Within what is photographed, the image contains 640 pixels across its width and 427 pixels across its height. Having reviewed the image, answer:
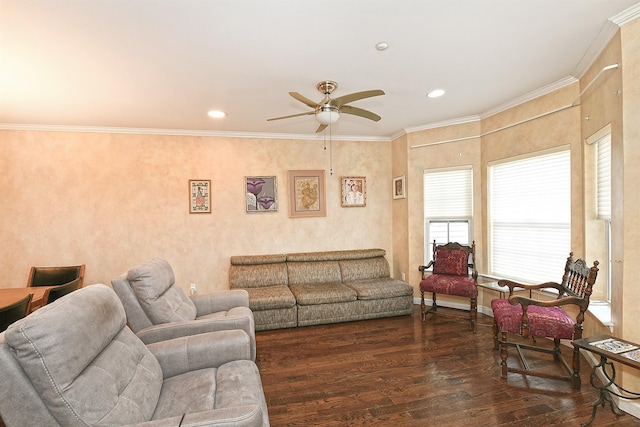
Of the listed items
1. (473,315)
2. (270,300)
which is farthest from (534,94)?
(270,300)

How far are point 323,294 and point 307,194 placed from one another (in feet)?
5.35

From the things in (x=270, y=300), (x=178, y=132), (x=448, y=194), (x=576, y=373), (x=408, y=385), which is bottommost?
(x=408, y=385)

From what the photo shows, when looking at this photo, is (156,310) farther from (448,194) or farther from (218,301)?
(448,194)

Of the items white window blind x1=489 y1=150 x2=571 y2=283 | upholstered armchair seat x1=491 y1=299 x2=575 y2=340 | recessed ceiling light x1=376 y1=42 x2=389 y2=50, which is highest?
recessed ceiling light x1=376 y1=42 x2=389 y2=50

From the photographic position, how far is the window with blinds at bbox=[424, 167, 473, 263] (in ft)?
14.0

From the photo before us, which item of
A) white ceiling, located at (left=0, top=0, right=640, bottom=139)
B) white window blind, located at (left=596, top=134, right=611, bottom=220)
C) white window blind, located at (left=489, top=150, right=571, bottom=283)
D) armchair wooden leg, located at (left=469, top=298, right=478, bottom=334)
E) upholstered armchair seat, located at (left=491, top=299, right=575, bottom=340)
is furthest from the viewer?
armchair wooden leg, located at (left=469, top=298, right=478, bottom=334)

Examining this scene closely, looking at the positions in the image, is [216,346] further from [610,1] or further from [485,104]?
[485,104]

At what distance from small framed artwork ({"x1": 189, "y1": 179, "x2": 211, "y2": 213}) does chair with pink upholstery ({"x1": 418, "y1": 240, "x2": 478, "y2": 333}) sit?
3227mm

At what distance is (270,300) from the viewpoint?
12.1 feet

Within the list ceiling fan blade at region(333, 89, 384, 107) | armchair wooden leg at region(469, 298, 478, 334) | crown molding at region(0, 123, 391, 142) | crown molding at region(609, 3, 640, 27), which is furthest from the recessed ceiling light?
armchair wooden leg at region(469, 298, 478, 334)

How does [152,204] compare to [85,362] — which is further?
[152,204]

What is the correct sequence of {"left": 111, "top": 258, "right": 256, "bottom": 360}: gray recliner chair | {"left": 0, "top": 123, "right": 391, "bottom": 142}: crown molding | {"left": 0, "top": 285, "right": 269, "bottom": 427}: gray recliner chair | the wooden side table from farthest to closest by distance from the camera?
1. {"left": 0, "top": 123, "right": 391, "bottom": 142}: crown molding
2. {"left": 111, "top": 258, "right": 256, "bottom": 360}: gray recliner chair
3. the wooden side table
4. {"left": 0, "top": 285, "right": 269, "bottom": 427}: gray recliner chair

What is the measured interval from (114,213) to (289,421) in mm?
3654

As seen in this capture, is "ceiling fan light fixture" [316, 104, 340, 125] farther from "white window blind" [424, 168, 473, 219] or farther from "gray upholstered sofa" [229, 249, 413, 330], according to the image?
"white window blind" [424, 168, 473, 219]
